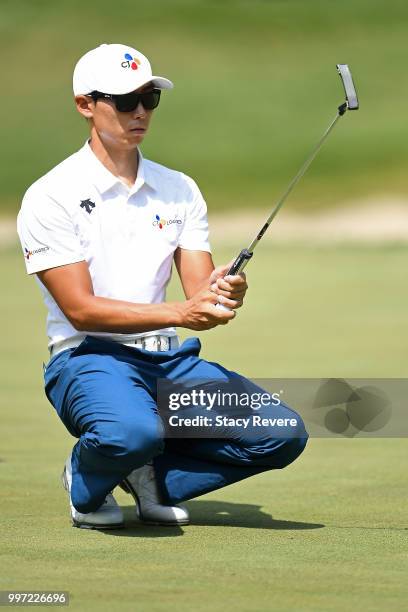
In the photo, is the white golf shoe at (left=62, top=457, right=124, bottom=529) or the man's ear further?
the man's ear

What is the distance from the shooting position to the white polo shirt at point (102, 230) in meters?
5.01

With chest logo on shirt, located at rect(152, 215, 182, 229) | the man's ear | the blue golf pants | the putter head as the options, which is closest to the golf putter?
the putter head

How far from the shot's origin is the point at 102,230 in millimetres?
5070

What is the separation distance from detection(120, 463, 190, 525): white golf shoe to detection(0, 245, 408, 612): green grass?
0.05m

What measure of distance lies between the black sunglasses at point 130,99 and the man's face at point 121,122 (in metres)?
0.01

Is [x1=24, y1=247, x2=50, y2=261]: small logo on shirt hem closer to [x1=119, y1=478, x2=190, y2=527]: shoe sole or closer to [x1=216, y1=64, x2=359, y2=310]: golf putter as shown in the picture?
[x1=216, y1=64, x2=359, y2=310]: golf putter

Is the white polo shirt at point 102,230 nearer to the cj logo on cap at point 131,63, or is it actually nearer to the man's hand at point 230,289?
the cj logo on cap at point 131,63

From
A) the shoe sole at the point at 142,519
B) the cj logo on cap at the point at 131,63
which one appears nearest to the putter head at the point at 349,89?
the cj logo on cap at the point at 131,63

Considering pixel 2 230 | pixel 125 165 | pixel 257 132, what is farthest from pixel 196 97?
pixel 125 165

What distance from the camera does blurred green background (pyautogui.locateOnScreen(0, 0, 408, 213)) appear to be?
28.6 meters

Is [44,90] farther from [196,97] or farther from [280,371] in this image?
[280,371]

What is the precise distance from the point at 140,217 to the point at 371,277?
384 inches

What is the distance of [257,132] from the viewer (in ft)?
105
